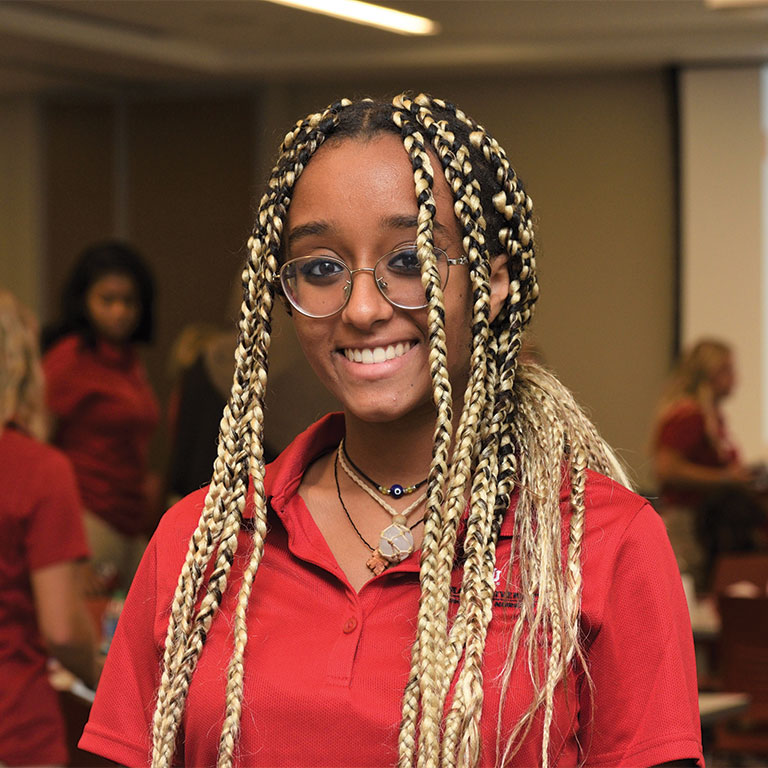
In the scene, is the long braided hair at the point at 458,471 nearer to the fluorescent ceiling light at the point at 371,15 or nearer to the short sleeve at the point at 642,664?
the short sleeve at the point at 642,664

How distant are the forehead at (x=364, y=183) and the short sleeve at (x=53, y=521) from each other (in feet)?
5.05

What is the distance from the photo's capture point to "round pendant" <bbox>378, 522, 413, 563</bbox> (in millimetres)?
1406

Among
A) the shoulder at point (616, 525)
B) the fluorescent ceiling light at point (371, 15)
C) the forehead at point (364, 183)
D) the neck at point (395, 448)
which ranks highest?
the fluorescent ceiling light at point (371, 15)

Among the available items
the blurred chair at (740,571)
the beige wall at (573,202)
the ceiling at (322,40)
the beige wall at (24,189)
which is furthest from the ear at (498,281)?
the beige wall at (24,189)

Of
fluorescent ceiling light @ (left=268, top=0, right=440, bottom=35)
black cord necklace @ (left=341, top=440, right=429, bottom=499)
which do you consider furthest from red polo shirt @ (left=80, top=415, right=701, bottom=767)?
fluorescent ceiling light @ (left=268, top=0, right=440, bottom=35)

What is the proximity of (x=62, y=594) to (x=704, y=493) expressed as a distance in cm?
391

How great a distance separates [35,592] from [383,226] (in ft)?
5.71

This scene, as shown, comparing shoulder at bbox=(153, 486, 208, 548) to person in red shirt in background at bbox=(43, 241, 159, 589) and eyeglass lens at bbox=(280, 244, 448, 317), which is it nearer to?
eyeglass lens at bbox=(280, 244, 448, 317)

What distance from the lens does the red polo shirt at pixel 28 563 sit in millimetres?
2721

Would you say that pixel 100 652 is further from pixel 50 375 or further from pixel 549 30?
pixel 549 30

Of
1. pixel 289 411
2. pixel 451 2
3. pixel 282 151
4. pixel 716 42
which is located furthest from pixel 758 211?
pixel 282 151

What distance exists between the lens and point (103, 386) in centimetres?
485

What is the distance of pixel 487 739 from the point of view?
129cm

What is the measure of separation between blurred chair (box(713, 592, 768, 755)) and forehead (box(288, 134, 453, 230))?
3292 mm
